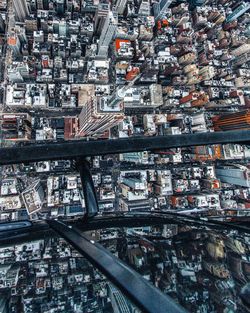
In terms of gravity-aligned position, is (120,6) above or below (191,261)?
above

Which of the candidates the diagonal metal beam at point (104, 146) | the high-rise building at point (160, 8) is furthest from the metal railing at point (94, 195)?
the high-rise building at point (160, 8)

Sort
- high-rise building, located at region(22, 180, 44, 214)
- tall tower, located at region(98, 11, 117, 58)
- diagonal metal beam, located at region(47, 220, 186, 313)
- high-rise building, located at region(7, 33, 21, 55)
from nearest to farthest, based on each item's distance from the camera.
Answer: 1. diagonal metal beam, located at region(47, 220, 186, 313)
2. high-rise building, located at region(22, 180, 44, 214)
3. high-rise building, located at region(7, 33, 21, 55)
4. tall tower, located at region(98, 11, 117, 58)

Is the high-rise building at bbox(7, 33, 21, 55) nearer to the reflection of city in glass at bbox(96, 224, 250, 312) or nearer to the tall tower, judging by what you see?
the tall tower

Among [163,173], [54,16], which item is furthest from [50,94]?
[163,173]

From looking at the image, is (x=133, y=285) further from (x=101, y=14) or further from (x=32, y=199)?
(x=101, y=14)

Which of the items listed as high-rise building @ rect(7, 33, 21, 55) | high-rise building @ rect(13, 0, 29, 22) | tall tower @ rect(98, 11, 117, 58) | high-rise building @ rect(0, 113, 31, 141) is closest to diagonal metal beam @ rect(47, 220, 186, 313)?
high-rise building @ rect(0, 113, 31, 141)

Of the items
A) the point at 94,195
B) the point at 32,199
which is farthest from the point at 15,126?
the point at 94,195

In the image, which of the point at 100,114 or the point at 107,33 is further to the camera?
the point at 107,33
